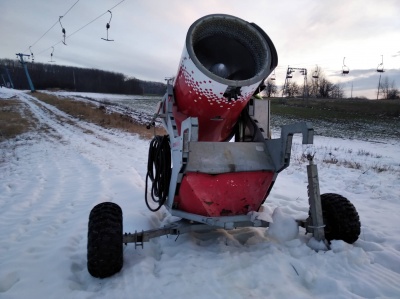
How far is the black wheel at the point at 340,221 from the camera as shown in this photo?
3.09 meters

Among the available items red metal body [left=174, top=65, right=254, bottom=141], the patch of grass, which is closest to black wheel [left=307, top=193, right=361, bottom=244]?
red metal body [left=174, top=65, right=254, bottom=141]

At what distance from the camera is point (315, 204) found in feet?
9.96

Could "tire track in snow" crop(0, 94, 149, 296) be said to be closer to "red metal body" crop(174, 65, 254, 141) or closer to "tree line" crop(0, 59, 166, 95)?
"red metal body" crop(174, 65, 254, 141)

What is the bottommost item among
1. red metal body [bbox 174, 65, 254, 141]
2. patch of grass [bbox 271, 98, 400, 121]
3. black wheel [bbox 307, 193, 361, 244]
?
patch of grass [bbox 271, 98, 400, 121]

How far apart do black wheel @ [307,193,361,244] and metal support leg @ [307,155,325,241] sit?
7.5 inches

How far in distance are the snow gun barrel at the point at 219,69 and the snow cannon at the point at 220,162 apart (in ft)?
0.04

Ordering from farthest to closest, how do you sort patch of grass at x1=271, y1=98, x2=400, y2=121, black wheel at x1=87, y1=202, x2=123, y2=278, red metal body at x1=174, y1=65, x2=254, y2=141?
patch of grass at x1=271, y1=98, x2=400, y2=121
red metal body at x1=174, y1=65, x2=254, y2=141
black wheel at x1=87, y1=202, x2=123, y2=278

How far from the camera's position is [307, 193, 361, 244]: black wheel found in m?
3.09

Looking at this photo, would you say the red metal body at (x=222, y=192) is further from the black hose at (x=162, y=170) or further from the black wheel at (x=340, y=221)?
the black wheel at (x=340, y=221)

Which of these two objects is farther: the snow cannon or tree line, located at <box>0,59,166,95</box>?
tree line, located at <box>0,59,166,95</box>

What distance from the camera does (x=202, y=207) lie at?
10.6 ft

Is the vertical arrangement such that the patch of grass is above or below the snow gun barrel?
below

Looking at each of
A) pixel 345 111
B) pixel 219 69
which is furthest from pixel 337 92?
pixel 219 69

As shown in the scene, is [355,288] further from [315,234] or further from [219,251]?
[219,251]
